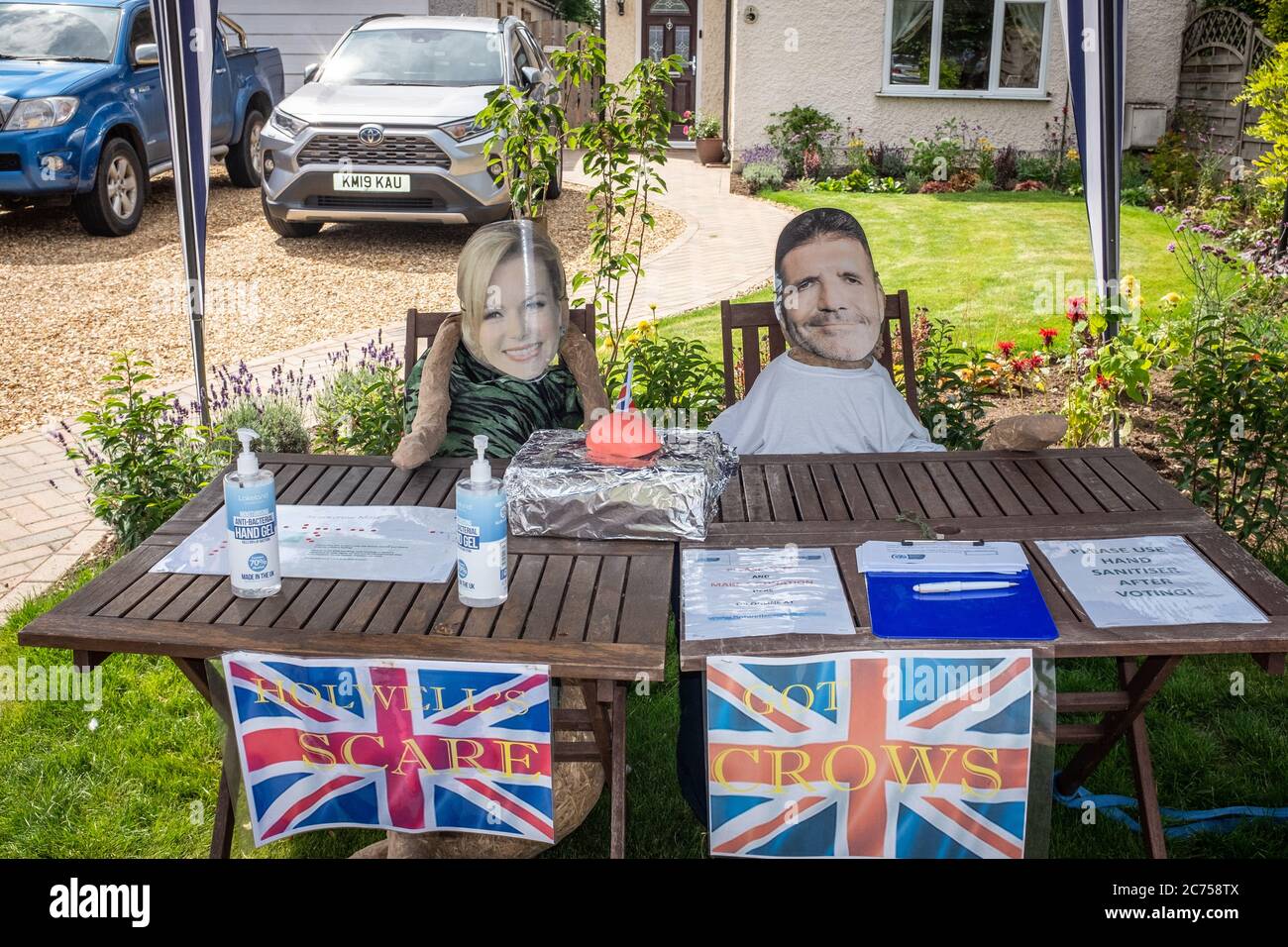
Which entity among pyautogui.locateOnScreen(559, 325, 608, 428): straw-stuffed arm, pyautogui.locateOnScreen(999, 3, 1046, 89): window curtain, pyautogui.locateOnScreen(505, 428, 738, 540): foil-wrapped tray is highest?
pyautogui.locateOnScreen(999, 3, 1046, 89): window curtain

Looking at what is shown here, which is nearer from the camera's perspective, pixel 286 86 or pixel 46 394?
pixel 46 394

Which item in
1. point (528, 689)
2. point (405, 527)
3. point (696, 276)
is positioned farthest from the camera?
point (696, 276)

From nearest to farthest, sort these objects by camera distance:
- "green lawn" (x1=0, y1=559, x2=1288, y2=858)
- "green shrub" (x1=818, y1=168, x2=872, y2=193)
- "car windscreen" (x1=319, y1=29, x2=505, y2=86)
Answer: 1. "green lawn" (x1=0, y1=559, x2=1288, y2=858)
2. "car windscreen" (x1=319, y1=29, x2=505, y2=86)
3. "green shrub" (x1=818, y1=168, x2=872, y2=193)

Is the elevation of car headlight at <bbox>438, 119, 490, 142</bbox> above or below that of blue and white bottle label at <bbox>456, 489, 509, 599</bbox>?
above

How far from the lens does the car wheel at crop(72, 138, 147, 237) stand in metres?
8.71

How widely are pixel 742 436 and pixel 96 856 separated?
6.45ft

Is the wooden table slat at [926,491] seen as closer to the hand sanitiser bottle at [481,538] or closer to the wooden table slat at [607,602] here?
the wooden table slat at [607,602]

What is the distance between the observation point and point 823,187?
1226 centimetres

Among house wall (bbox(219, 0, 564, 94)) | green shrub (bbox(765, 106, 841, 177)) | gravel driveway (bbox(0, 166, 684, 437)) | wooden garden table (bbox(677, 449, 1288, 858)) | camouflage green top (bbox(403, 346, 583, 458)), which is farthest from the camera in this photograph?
house wall (bbox(219, 0, 564, 94))

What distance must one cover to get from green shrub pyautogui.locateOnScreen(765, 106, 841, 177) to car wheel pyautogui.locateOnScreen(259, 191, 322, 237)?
5.55 m

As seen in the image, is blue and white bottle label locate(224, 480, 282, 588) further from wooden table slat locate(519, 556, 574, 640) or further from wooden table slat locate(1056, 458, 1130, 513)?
wooden table slat locate(1056, 458, 1130, 513)

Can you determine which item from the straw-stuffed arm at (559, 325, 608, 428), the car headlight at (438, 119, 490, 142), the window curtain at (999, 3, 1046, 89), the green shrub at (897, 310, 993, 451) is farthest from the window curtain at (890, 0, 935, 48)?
the straw-stuffed arm at (559, 325, 608, 428)

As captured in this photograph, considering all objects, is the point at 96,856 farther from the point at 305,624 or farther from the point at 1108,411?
the point at 1108,411
